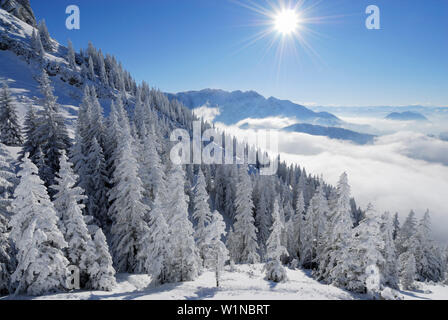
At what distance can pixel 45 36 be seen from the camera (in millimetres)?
126812

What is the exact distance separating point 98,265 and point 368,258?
22015 millimetres

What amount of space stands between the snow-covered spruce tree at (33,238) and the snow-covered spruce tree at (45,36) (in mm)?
147534

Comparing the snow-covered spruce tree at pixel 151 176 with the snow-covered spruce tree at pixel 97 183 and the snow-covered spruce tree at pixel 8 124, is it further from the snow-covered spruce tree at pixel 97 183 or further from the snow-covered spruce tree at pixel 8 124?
the snow-covered spruce tree at pixel 8 124

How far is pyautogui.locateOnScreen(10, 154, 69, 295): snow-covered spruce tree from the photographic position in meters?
Answer: 14.7

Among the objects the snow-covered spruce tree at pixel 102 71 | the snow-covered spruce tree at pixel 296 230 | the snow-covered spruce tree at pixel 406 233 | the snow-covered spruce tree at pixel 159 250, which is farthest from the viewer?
the snow-covered spruce tree at pixel 102 71

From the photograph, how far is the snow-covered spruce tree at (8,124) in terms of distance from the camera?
A: 131 ft

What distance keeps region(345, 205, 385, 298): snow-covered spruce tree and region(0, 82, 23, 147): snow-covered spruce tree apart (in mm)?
53697

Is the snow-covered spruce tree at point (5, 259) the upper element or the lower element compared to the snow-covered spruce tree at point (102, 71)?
lower

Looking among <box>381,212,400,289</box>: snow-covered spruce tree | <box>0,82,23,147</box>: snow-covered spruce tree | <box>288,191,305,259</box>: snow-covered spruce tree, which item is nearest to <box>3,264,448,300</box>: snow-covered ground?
<box>381,212,400,289</box>: snow-covered spruce tree

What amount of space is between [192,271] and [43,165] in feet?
78.1

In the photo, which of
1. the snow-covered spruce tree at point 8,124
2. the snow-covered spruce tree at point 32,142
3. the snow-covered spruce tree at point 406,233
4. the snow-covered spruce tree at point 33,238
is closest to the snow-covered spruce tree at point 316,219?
the snow-covered spruce tree at point 406,233

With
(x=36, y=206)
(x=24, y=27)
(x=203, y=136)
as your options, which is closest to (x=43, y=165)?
(x=36, y=206)

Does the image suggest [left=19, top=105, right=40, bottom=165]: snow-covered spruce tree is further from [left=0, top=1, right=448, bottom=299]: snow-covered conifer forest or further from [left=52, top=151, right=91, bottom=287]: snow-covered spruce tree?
[left=52, top=151, right=91, bottom=287]: snow-covered spruce tree
